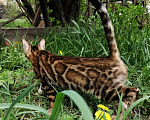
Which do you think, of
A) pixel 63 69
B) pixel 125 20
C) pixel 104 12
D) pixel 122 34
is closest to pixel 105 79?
pixel 63 69

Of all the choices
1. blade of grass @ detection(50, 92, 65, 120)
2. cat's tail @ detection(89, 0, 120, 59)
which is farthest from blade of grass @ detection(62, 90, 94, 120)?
cat's tail @ detection(89, 0, 120, 59)

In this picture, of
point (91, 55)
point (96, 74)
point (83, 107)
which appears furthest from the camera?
point (91, 55)

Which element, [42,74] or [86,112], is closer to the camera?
[86,112]

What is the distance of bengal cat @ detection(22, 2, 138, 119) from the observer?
1.97m

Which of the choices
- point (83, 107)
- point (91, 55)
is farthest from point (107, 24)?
point (83, 107)

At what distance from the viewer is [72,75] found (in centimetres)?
212

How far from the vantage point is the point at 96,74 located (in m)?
2.01

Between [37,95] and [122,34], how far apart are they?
1842 mm

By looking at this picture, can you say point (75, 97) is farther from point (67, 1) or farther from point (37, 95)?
point (67, 1)

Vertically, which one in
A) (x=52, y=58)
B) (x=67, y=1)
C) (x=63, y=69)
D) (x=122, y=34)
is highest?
(x=67, y=1)

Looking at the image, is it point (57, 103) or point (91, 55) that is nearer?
point (57, 103)

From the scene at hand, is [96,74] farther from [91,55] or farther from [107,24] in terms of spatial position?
[91,55]

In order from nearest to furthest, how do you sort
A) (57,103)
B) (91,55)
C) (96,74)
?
1. (57,103)
2. (96,74)
3. (91,55)

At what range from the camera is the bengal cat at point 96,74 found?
1.97 m
